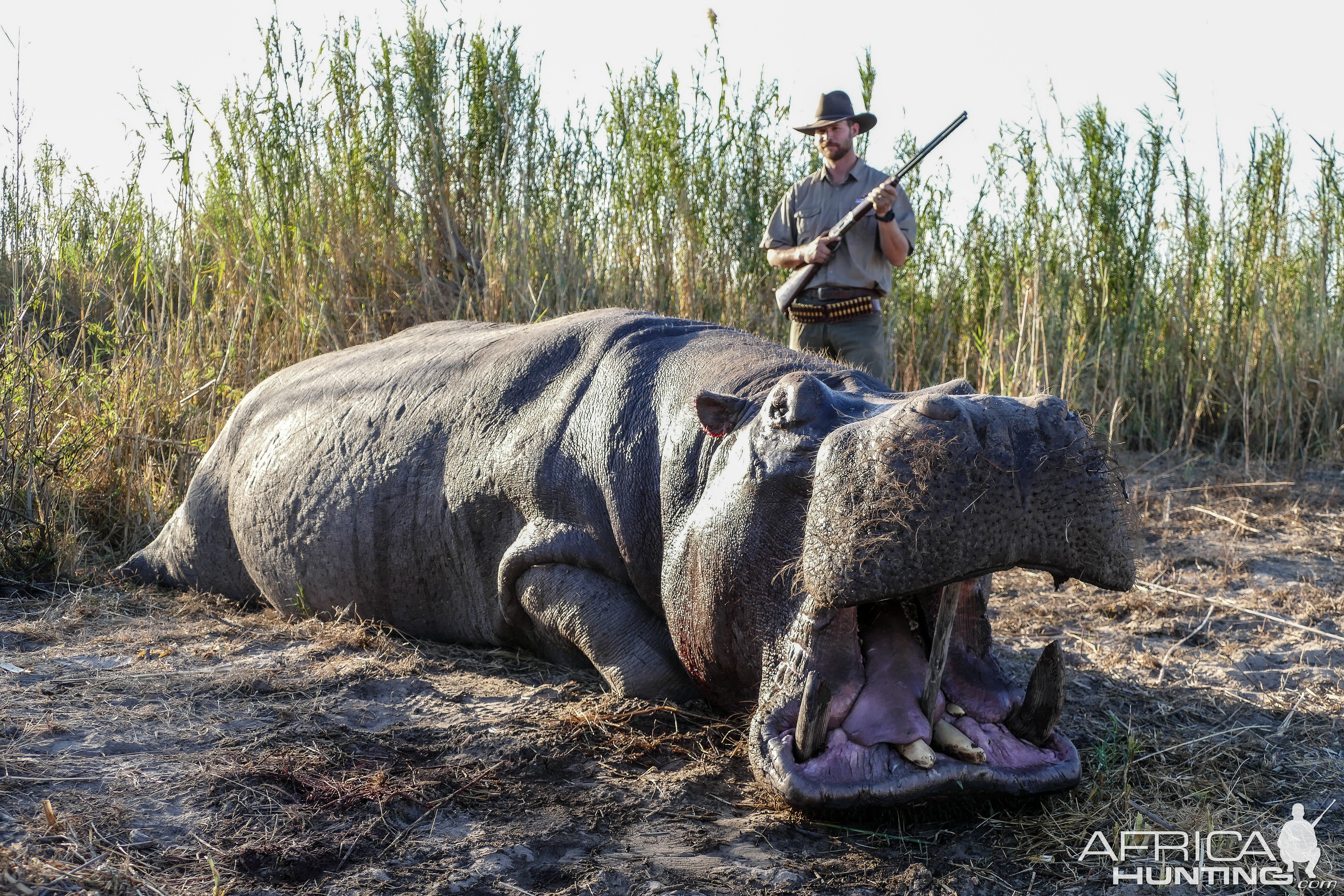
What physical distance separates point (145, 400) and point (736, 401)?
3784mm

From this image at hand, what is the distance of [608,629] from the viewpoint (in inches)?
119

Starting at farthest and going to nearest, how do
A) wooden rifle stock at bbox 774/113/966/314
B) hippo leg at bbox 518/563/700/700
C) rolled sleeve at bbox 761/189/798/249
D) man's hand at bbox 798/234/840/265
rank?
1. rolled sleeve at bbox 761/189/798/249
2. man's hand at bbox 798/234/840/265
3. wooden rifle stock at bbox 774/113/966/314
4. hippo leg at bbox 518/563/700/700

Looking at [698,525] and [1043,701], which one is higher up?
[698,525]

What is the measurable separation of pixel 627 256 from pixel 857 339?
5.75 ft

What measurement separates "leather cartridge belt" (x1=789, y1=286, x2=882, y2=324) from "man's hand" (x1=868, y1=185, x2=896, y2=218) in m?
0.58

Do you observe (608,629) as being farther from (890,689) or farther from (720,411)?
(890,689)

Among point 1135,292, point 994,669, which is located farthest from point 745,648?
point 1135,292

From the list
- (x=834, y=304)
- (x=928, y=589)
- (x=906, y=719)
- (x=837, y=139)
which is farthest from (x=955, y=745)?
(x=837, y=139)

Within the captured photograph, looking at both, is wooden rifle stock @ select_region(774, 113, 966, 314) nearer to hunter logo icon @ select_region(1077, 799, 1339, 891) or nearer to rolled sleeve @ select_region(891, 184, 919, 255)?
rolled sleeve @ select_region(891, 184, 919, 255)

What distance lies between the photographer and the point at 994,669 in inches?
96.1

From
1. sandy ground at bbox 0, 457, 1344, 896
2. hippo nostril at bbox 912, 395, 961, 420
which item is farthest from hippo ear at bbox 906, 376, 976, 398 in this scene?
sandy ground at bbox 0, 457, 1344, 896

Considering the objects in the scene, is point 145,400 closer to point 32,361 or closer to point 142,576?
point 32,361

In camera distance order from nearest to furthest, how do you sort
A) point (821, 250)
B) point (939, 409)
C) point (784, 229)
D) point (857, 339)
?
point (939, 409), point (821, 250), point (857, 339), point (784, 229)

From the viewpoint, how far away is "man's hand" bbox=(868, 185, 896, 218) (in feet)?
17.5
